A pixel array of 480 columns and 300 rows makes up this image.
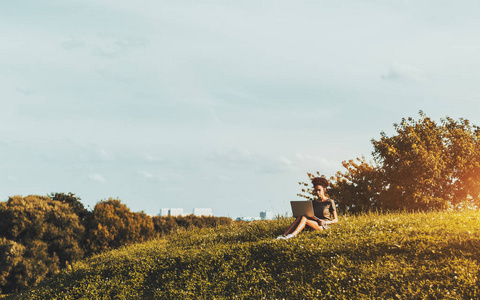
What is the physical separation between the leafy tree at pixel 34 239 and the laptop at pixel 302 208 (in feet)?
41.6

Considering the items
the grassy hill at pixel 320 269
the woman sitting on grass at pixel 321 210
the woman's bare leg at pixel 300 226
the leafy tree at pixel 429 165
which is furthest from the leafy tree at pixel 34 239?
the leafy tree at pixel 429 165

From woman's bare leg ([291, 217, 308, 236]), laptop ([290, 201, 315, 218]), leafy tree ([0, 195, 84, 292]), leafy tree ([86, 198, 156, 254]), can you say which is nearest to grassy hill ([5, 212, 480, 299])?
woman's bare leg ([291, 217, 308, 236])

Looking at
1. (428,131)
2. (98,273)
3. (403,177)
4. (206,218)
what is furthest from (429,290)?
(206,218)

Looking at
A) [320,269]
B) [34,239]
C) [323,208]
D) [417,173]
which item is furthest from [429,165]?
[34,239]

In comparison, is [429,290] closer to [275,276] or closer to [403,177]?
[275,276]

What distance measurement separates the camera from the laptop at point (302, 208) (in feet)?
44.1

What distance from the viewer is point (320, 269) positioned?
1052cm

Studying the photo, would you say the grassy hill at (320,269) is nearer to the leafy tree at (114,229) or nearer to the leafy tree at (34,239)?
the leafy tree at (34,239)

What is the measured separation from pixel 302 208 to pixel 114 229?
1220 centimetres

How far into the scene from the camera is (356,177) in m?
26.0

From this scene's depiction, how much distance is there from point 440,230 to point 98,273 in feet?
36.3

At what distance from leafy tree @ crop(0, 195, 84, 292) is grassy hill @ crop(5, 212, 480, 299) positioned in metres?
6.01

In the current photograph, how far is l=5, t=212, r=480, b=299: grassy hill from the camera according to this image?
927 cm

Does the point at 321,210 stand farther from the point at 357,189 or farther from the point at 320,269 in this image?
the point at 357,189
